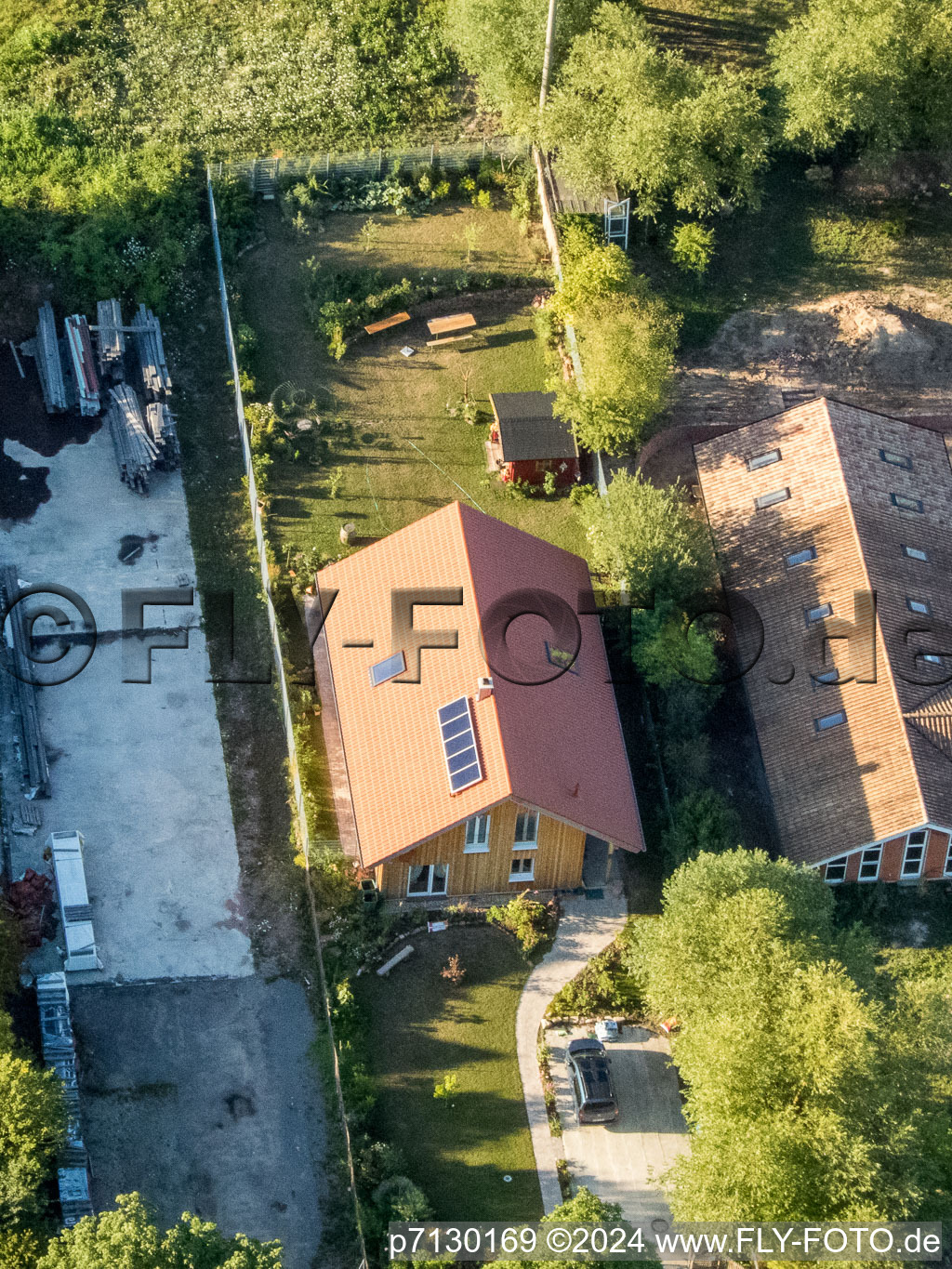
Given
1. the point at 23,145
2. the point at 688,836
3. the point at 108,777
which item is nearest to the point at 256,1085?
the point at 108,777

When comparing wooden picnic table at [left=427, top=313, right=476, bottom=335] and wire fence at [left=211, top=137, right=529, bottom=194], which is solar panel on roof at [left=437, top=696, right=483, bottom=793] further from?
wire fence at [left=211, top=137, right=529, bottom=194]

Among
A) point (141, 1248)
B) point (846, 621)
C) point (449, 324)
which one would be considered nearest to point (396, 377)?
point (449, 324)

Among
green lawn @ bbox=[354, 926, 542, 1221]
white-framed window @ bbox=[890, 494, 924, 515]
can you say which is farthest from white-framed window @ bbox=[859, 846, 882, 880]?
white-framed window @ bbox=[890, 494, 924, 515]

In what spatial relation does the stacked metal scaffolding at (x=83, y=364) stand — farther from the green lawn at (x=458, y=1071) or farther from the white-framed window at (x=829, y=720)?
the white-framed window at (x=829, y=720)

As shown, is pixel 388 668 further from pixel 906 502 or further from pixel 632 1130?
pixel 906 502

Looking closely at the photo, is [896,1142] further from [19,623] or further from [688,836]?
[19,623]
